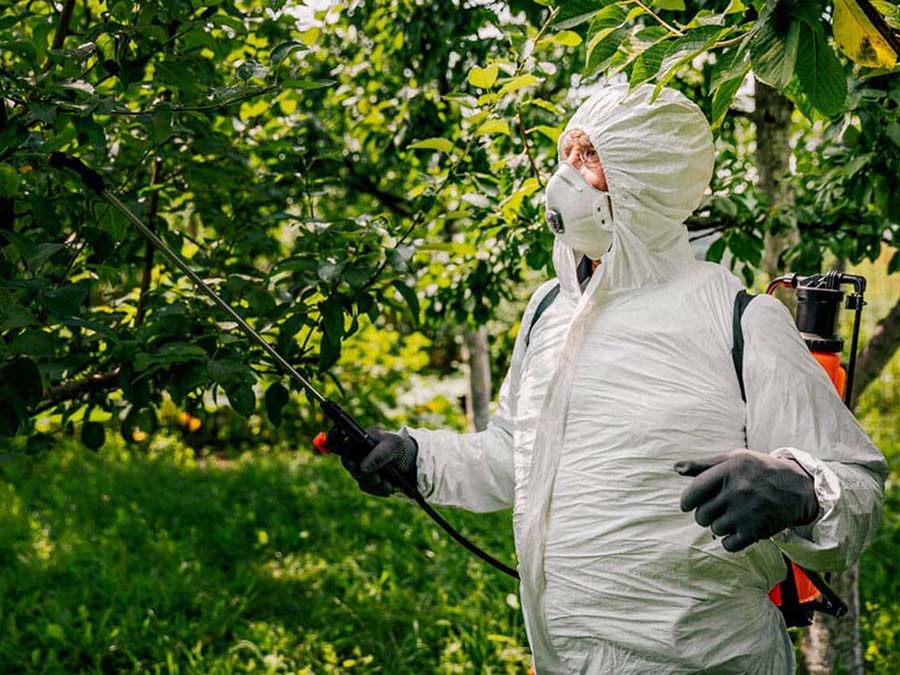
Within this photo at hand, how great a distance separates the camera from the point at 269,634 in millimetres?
3613

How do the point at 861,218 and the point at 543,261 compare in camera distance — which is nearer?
the point at 543,261

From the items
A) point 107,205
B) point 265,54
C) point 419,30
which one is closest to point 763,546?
point 107,205

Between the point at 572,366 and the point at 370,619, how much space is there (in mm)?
2346

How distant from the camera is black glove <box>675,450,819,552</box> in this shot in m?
1.34

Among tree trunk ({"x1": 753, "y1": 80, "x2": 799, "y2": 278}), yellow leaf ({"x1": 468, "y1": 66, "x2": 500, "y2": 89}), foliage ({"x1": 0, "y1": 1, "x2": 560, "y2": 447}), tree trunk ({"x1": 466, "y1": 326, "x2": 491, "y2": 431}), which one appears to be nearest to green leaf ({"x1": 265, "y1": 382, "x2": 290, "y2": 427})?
foliage ({"x1": 0, "y1": 1, "x2": 560, "y2": 447})

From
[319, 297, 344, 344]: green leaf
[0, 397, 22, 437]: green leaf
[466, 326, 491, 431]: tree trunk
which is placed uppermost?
[319, 297, 344, 344]: green leaf

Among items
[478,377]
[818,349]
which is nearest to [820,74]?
[818,349]

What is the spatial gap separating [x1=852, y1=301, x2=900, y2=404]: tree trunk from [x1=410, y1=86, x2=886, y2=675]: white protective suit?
150 cm

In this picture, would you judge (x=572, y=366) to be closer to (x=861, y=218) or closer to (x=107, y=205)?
(x=107, y=205)

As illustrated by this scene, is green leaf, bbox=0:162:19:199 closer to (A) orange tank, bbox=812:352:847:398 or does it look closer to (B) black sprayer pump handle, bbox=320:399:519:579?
(B) black sprayer pump handle, bbox=320:399:519:579

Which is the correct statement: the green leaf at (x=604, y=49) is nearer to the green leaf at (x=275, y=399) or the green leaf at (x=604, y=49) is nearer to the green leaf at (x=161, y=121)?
the green leaf at (x=161, y=121)

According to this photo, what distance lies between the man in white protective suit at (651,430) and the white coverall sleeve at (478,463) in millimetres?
159

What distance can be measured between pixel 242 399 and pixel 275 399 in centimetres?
24

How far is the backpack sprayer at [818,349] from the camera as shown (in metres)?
1.70
